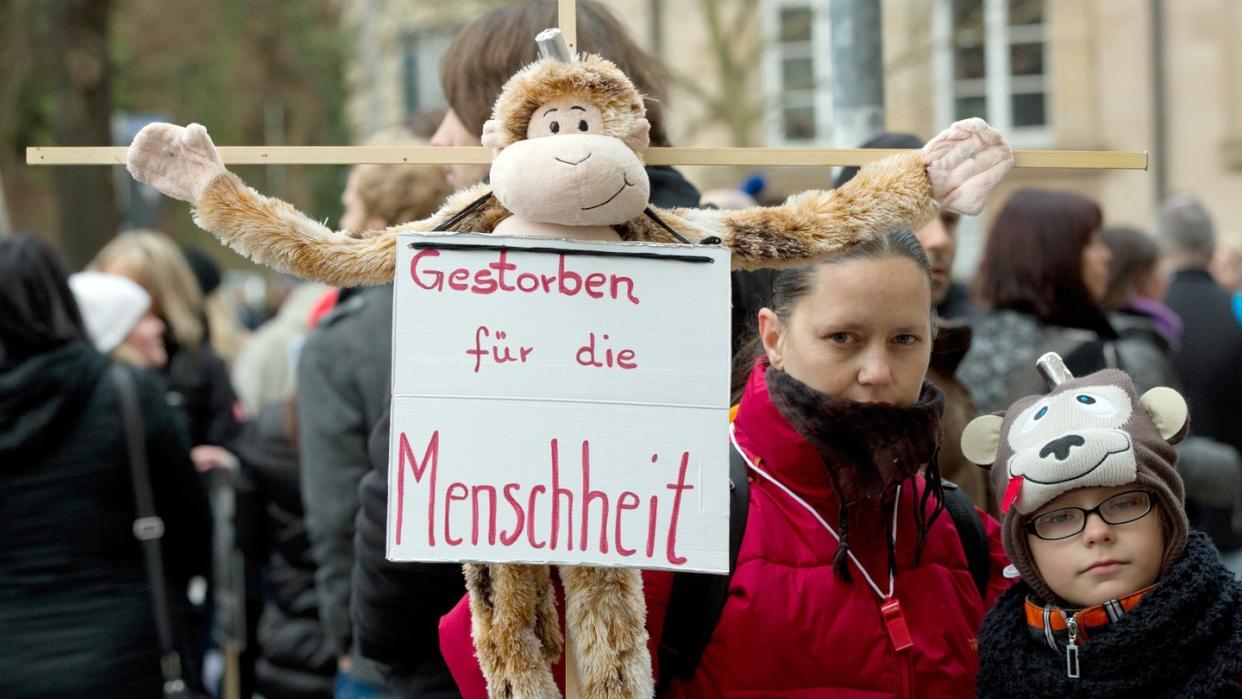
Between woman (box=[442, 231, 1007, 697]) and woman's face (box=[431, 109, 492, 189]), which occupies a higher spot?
woman's face (box=[431, 109, 492, 189])

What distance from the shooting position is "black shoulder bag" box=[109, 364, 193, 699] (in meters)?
4.48

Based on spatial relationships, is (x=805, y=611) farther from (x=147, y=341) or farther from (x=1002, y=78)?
(x=1002, y=78)

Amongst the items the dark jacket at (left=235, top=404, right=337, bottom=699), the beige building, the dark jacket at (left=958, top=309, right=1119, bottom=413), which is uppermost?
the beige building

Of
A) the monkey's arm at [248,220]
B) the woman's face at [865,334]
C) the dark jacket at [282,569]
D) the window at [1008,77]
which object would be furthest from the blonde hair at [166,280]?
the window at [1008,77]

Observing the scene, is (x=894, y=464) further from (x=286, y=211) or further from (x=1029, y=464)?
(x=286, y=211)

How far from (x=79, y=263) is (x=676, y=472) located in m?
11.9

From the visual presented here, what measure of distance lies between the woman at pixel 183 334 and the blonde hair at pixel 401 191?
285 cm

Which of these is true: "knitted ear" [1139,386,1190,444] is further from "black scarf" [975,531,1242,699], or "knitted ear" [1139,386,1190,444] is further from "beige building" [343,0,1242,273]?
"beige building" [343,0,1242,273]

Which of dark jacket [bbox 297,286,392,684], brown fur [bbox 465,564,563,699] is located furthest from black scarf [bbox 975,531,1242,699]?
dark jacket [bbox 297,286,392,684]

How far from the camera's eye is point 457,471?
2277 mm

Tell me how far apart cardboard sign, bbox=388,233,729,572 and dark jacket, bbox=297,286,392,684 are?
1.56 metres

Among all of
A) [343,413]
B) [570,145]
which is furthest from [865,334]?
[343,413]

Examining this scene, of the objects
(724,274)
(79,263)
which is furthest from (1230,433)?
(79,263)

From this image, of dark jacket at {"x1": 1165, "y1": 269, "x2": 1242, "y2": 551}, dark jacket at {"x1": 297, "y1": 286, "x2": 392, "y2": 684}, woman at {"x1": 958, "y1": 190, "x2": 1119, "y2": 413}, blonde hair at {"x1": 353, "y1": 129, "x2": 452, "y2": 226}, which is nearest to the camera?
dark jacket at {"x1": 297, "y1": 286, "x2": 392, "y2": 684}
